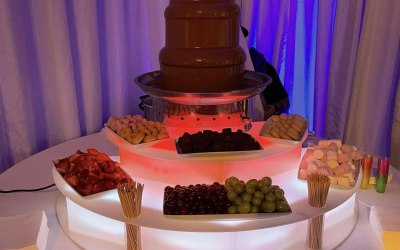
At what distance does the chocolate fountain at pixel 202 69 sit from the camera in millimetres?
1504

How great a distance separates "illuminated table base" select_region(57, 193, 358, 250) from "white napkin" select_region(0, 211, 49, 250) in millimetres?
104

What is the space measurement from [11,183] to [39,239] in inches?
21.8

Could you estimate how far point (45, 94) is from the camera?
87.0 inches

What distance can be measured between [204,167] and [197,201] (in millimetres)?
191

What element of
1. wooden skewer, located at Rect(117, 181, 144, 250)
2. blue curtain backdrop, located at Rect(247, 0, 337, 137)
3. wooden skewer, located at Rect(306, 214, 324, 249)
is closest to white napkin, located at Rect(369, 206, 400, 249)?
wooden skewer, located at Rect(306, 214, 324, 249)

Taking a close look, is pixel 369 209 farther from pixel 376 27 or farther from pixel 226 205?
pixel 376 27

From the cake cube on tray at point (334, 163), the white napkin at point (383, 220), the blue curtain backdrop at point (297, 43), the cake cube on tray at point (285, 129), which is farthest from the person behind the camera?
the blue curtain backdrop at point (297, 43)

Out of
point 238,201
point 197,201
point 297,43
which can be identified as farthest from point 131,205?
point 297,43

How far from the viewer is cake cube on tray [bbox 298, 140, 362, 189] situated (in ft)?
4.80

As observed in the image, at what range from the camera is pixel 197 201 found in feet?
4.19

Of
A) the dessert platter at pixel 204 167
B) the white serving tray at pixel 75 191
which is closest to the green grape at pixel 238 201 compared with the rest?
the dessert platter at pixel 204 167

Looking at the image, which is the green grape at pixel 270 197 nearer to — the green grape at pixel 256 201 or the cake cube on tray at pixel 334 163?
the green grape at pixel 256 201

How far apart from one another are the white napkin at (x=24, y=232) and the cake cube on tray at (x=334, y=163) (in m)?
0.81

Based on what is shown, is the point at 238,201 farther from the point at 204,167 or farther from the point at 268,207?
the point at 204,167
